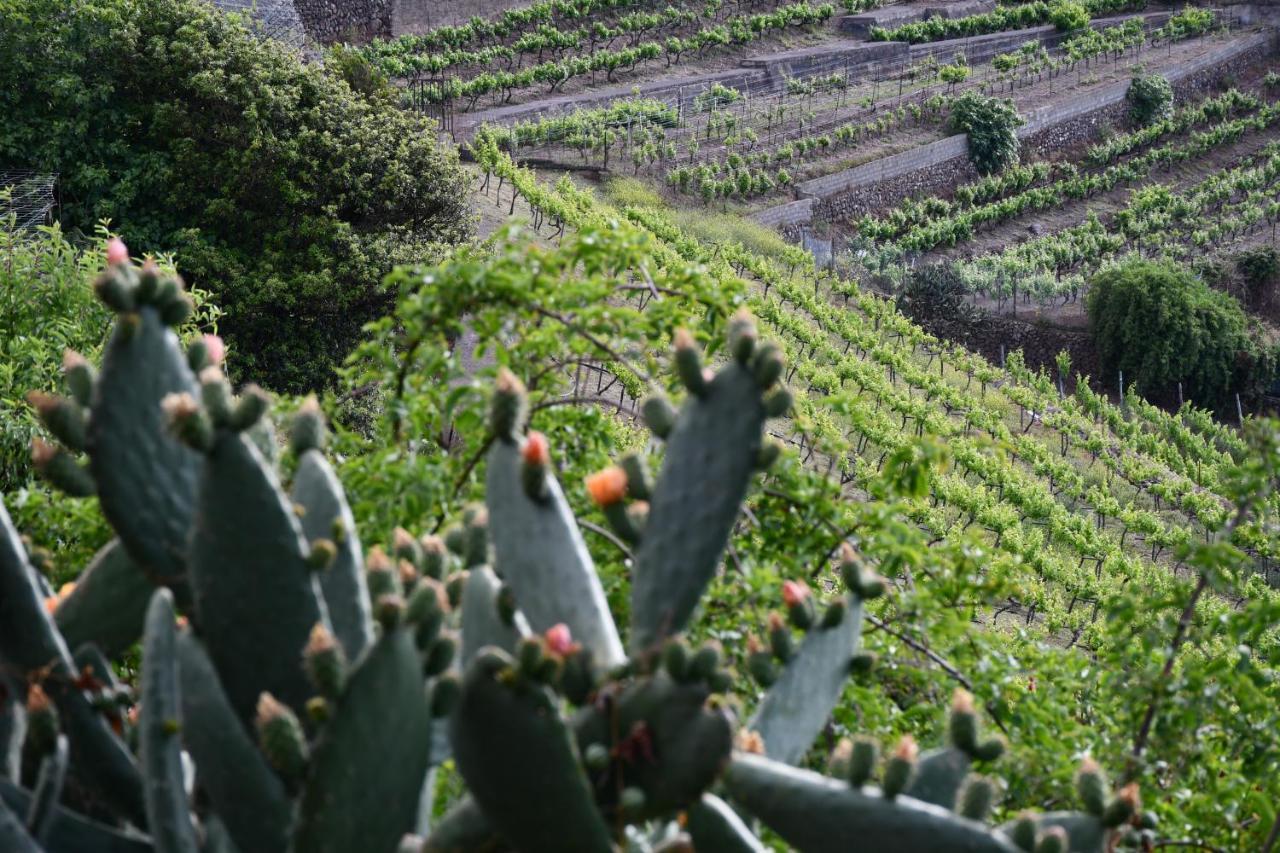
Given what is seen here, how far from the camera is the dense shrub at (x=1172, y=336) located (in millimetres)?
26984

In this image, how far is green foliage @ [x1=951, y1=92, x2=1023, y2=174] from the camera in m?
34.2

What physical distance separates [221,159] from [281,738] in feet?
50.2

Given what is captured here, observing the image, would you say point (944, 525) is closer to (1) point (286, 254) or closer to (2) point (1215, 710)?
(1) point (286, 254)

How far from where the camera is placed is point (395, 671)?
70.6 inches

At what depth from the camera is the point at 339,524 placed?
207 cm

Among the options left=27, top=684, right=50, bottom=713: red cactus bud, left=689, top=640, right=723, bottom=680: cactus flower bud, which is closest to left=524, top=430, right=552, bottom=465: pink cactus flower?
left=689, top=640, right=723, bottom=680: cactus flower bud

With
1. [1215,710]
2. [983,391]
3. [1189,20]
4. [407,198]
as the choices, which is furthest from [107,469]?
[1189,20]

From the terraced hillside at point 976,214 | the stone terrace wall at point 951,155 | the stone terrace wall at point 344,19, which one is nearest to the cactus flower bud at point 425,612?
the terraced hillside at point 976,214

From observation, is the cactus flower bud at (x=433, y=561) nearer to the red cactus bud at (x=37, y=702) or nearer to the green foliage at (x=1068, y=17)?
the red cactus bud at (x=37, y=702)

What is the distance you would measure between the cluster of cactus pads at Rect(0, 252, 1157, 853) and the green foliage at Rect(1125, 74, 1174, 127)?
39142 millimetres

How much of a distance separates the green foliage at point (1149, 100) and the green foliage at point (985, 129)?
5633 millimetres

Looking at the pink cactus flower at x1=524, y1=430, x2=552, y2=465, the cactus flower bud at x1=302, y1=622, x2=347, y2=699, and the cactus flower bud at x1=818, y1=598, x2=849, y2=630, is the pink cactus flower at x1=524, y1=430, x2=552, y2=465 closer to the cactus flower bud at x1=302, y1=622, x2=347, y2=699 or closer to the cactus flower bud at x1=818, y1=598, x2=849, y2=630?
the cactus flower bud at x1=302, y1=622, x2=347, y2=699

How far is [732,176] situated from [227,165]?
15.6m

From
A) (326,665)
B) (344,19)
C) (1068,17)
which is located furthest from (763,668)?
(1068,17)
